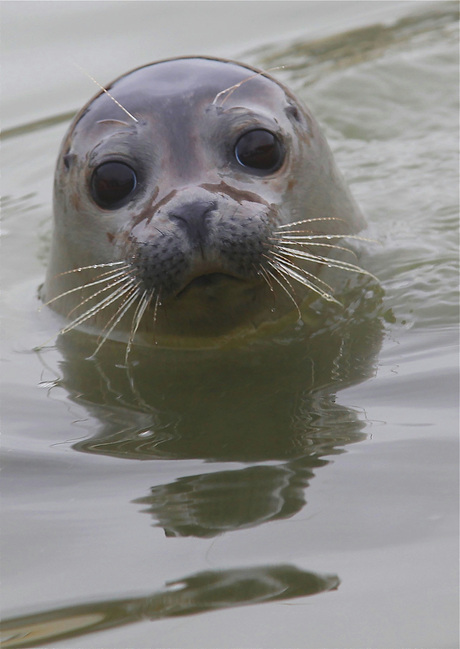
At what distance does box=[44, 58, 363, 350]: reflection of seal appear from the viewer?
3.16 metres

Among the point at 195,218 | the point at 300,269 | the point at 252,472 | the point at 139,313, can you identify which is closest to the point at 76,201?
the point at 139,313

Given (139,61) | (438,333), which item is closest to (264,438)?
(438,333)

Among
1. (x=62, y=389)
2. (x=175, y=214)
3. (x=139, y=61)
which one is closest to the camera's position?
(x=175, y=214)

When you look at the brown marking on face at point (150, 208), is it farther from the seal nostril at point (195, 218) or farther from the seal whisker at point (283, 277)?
the seal whisker at point (283, 277)

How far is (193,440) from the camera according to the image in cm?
296

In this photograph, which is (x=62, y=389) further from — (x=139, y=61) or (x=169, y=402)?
(x=139, y=61)

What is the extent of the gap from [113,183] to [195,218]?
0.60 metres

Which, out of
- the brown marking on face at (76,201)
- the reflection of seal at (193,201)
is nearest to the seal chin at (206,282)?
the reflection of seal at (193,201)

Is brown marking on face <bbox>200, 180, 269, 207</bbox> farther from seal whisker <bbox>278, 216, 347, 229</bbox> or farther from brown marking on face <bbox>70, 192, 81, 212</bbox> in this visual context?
brown marking on face <bbox>70, 192, 81, 212</bbox>

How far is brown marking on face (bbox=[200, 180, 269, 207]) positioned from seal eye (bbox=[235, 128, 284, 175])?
0.19 meters

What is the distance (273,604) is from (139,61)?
5948 mm

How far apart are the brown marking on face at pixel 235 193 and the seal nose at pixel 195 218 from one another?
15 cm

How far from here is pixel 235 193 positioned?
131 inches

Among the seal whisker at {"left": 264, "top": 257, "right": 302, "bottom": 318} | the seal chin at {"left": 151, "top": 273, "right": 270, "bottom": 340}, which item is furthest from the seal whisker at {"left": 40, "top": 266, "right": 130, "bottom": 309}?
the seal whisker at {"left": 264, "top": 257, "right": 302, "bottom": 318}
